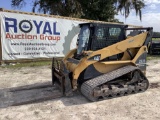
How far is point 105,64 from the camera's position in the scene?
607 cm

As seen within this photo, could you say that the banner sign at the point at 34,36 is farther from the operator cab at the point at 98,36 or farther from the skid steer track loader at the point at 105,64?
the operator cab at the point at 98,36

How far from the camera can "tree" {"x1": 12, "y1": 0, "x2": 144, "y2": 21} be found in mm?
19531

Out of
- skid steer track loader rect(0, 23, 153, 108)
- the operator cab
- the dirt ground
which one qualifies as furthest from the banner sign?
the dirt ground

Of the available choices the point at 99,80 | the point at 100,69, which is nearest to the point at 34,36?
the point at 100,69

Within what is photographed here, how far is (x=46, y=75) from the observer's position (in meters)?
9.20

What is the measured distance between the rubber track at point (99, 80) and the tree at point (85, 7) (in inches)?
566

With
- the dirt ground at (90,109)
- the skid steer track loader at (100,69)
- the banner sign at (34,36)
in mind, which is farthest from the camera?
the banner sign at (34,36)

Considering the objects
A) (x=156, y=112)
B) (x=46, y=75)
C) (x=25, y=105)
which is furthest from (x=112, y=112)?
(x=46, y=75)

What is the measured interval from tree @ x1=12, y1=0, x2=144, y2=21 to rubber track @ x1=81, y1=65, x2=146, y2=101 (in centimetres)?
1438

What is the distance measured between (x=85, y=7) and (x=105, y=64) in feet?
51.3

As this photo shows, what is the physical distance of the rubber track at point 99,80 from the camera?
5.51 metres

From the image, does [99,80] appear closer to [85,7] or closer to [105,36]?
[105,36]

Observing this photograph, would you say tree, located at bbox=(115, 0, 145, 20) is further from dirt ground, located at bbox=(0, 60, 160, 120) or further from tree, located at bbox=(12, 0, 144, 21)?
dirt ground, located at bbox=(0, 60, 160, 120)

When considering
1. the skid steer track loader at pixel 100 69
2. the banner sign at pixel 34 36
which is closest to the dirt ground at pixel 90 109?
the skid steer track loader at pixel 100 69
